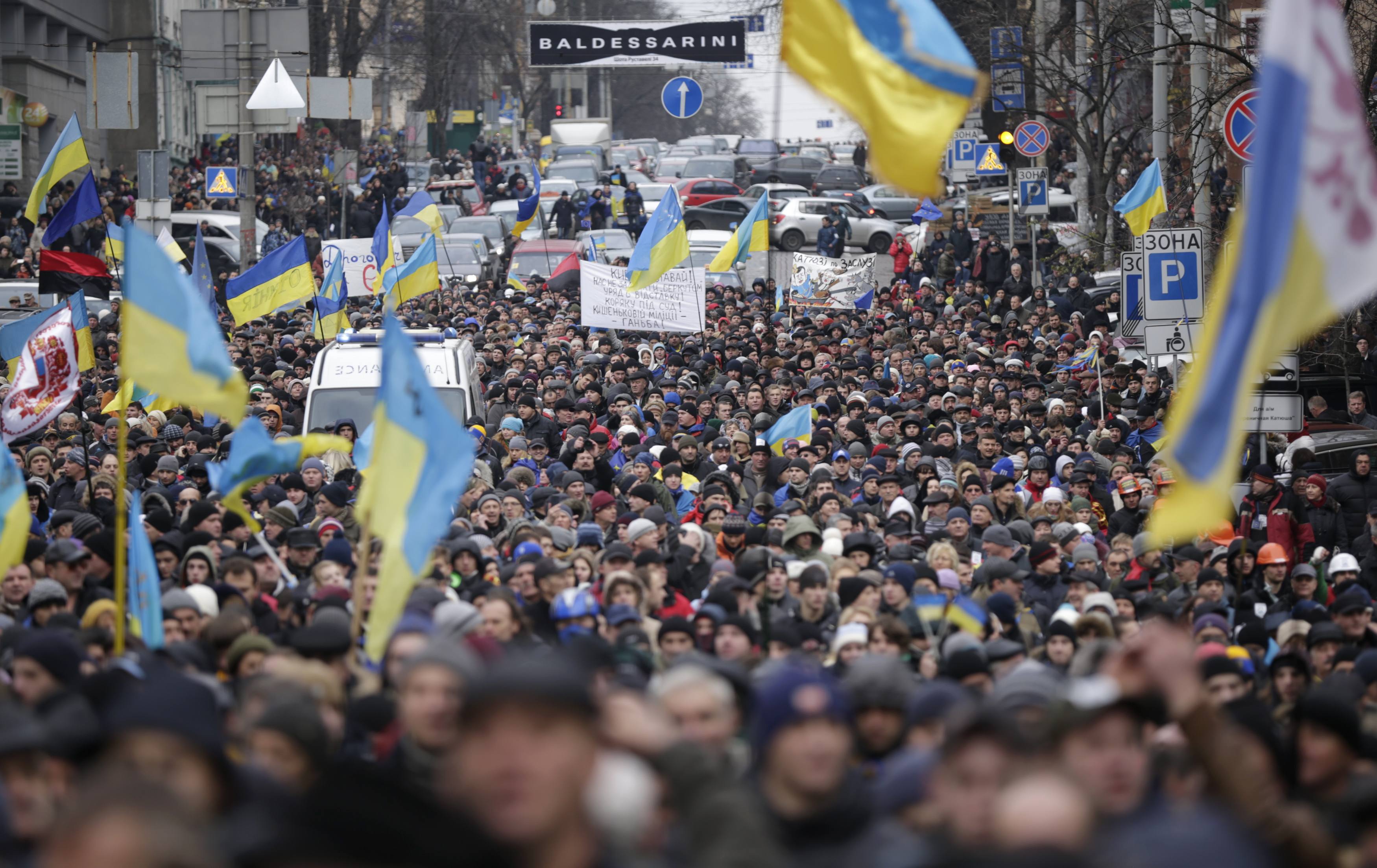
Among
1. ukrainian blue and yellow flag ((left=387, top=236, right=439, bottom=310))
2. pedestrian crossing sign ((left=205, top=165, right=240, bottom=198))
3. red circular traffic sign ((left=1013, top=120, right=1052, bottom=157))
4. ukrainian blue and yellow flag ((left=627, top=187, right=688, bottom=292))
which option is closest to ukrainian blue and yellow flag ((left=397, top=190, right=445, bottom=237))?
pedestrian crossing sign ((left=205, top=165, right=240, bottom=198))

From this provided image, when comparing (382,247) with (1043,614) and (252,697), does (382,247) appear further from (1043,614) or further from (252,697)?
(252,697)

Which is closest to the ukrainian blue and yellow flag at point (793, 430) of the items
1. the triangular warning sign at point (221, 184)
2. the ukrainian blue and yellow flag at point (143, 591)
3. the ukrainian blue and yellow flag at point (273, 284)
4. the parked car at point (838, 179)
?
the ukrainian blue and yellow flag at point (273, 284)

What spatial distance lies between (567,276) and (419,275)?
1019cm

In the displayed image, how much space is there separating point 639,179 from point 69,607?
42.1 meters

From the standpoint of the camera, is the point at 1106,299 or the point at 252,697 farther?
the point at 1106,299

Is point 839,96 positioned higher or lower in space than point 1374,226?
higher

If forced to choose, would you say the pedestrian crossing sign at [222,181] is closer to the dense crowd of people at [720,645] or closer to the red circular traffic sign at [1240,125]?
the dense crowd of people at [720,645]

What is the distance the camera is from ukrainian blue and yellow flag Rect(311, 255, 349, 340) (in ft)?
73.3

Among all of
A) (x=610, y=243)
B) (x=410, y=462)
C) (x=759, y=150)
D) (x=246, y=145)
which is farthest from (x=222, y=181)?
(x=759, y=150)

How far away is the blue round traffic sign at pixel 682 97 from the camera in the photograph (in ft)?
132

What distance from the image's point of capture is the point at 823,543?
36.5 ft

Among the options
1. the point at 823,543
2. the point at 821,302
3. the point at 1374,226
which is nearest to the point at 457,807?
the point at 1374,226

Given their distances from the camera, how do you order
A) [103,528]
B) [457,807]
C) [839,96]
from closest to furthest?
1. [457,807]
2. [839,96]
3. [103,528]

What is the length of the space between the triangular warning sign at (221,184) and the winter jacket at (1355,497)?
2092cm
